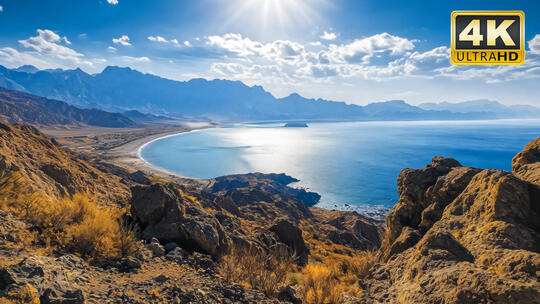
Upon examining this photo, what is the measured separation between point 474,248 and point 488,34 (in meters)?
9.34

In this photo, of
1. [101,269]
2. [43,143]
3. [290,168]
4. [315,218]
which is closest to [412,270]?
[101,269]

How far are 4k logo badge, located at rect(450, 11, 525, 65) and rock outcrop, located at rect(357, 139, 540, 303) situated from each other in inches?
200

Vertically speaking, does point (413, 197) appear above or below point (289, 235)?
above

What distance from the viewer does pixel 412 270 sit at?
13.6ft

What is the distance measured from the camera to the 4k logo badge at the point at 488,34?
386 inches

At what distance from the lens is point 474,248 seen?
162 inches

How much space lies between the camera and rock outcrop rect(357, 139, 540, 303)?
3.06 m

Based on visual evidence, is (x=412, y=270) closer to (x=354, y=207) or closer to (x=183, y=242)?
(x=183, y=242)

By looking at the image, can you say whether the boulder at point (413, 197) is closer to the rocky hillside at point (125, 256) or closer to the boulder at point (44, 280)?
the rocky hillside at point (125, 256)

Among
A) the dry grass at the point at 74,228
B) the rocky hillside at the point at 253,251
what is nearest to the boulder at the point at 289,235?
the rocky hillside at the point at 253,251

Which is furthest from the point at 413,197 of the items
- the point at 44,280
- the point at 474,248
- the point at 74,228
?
the point at 74,228

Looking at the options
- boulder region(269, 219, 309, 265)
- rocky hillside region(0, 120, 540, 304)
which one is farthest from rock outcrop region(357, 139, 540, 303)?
boulder region(269, 219, 309, 265)

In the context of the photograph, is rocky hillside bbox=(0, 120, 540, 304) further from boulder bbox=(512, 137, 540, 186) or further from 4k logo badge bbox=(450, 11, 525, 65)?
4k logo badge bbox=(450, 11, 525, 65)

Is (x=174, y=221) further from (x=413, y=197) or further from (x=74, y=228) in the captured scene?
(x=413, y=197)
